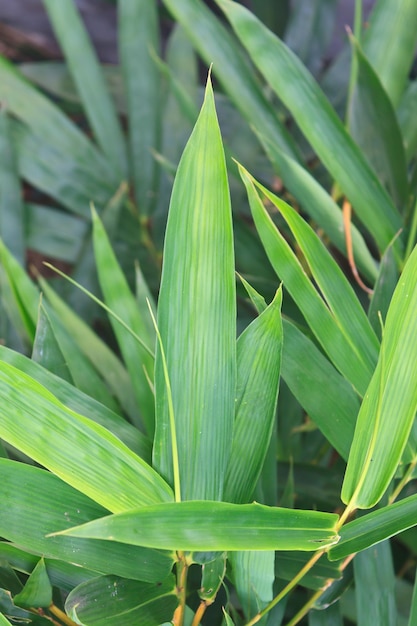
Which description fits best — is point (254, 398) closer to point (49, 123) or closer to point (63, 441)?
point (63, 441)

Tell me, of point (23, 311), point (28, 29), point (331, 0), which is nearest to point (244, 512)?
point (23, 311)

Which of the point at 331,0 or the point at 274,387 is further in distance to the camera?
the point at 331,0

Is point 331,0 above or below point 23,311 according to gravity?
above

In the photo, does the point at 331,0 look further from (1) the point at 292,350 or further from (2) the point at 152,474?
(2) the point at 152,474

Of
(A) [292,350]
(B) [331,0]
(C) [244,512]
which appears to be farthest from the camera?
(B) [331,0]

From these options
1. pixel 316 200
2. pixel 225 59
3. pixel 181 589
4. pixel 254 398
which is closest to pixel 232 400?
pixel 254 398

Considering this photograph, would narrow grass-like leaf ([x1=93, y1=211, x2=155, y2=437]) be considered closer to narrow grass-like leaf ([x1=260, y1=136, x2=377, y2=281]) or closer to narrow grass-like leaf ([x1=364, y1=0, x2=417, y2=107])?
narrow grass-like leaf ([x1=260, y1=136, x2=377, y2=281])

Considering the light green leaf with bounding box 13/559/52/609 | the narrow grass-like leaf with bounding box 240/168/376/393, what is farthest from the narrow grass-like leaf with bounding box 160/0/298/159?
the light green leaf with bounding box 13/559/52/609
